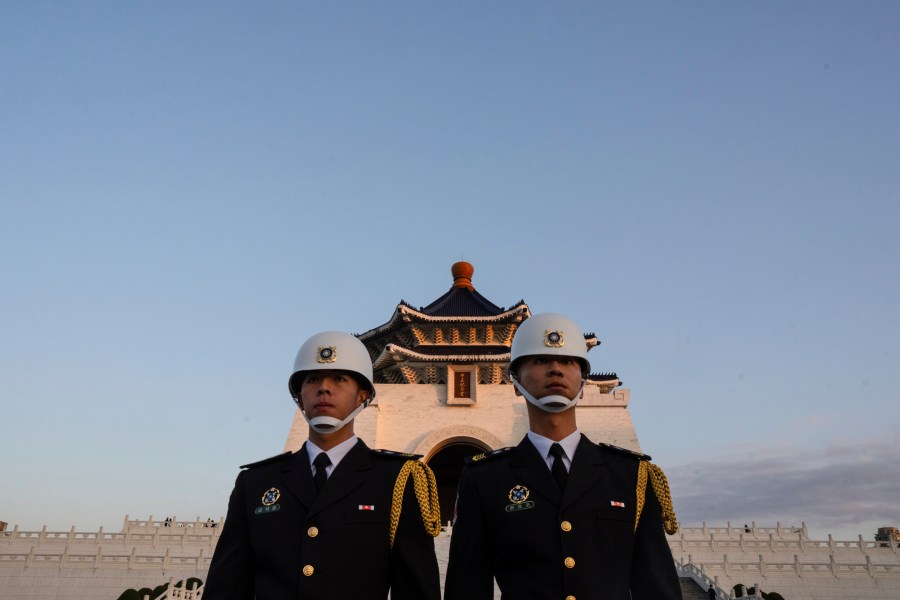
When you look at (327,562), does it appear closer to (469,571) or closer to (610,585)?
(469,571)

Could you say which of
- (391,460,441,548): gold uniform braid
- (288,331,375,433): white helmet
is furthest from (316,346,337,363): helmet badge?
(391,460,441,548): gold uniform braid

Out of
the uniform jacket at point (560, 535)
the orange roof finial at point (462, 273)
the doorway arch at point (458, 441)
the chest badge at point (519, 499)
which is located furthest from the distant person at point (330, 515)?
the orange roof finial at point (462, 273)

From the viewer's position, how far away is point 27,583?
19281 millimetres

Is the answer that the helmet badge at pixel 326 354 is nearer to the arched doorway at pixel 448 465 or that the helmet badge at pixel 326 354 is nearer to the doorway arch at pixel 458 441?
the doorway arch at pixel 458 441

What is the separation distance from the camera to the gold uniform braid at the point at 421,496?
152 inches

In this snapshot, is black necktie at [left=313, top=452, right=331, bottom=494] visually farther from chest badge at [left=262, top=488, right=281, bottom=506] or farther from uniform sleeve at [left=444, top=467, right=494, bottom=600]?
uniform sleeve at [left=444, top=467, right=494, bottom=600]

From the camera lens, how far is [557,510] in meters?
3.62

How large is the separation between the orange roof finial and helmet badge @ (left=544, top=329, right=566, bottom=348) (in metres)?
30.9

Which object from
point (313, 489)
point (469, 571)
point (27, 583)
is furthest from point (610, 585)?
point (27, 583)

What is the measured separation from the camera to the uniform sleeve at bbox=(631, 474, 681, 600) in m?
3.46

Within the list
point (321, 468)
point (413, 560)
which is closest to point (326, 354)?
point (321, 468)

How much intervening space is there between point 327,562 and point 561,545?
1235 mm

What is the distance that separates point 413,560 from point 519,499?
670 millimetres

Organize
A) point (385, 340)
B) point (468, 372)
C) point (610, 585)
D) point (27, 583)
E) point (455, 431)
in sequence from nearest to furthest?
1. point (610, 585)
2. point (27, 583)
3. point (455, 431)
4. point (468, 372)
5. point (385, 340)
